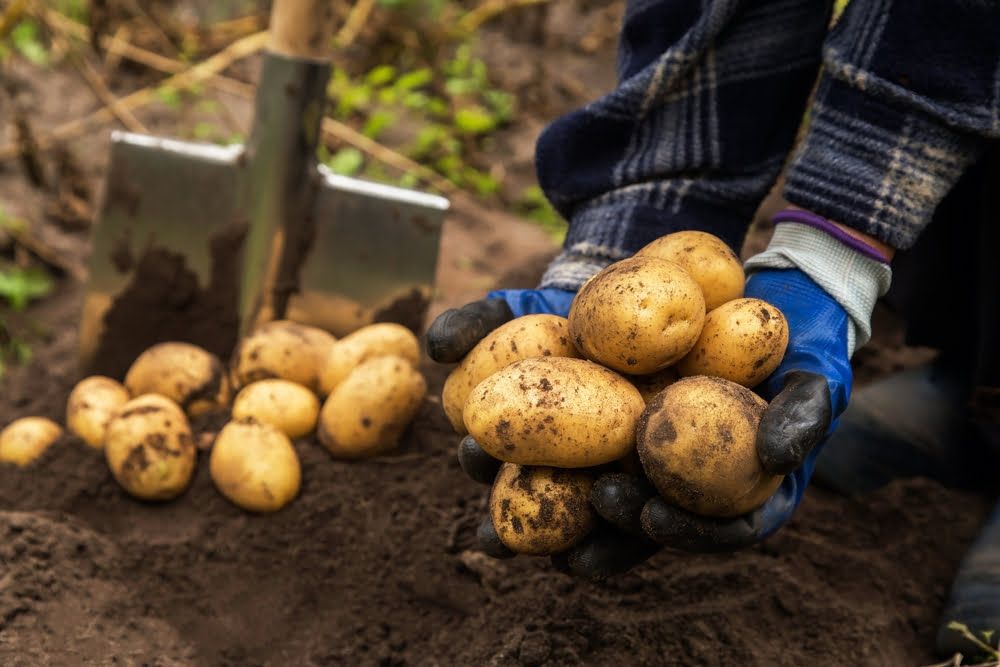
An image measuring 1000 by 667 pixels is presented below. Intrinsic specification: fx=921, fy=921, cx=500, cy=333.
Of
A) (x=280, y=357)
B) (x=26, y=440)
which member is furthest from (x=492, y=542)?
(x=26, y=440)

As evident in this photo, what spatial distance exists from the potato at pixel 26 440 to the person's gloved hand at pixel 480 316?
1.22 m

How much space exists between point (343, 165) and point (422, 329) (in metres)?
1.32

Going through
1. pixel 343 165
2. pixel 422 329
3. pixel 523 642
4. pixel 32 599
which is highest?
pixel 343 165

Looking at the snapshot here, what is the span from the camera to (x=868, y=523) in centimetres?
208

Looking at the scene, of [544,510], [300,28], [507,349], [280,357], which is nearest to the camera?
[544,510]

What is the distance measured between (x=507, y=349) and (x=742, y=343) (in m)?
0.36

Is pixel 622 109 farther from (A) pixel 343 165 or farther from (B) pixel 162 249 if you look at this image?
(A) pixel 343 165

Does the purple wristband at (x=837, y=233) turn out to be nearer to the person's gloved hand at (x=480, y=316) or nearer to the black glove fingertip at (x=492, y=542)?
the person's gloved hand at (x=480, y=316)

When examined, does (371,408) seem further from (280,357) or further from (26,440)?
(26,440)

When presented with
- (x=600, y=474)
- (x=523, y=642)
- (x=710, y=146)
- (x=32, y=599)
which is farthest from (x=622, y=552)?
(x=32, y=599)

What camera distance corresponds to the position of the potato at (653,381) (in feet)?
4.74

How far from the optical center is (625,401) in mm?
1324

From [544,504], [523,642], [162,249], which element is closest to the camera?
[544,504]

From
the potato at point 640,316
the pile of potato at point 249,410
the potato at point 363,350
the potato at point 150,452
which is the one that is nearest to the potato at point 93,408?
the pile of potato at point 249,410
